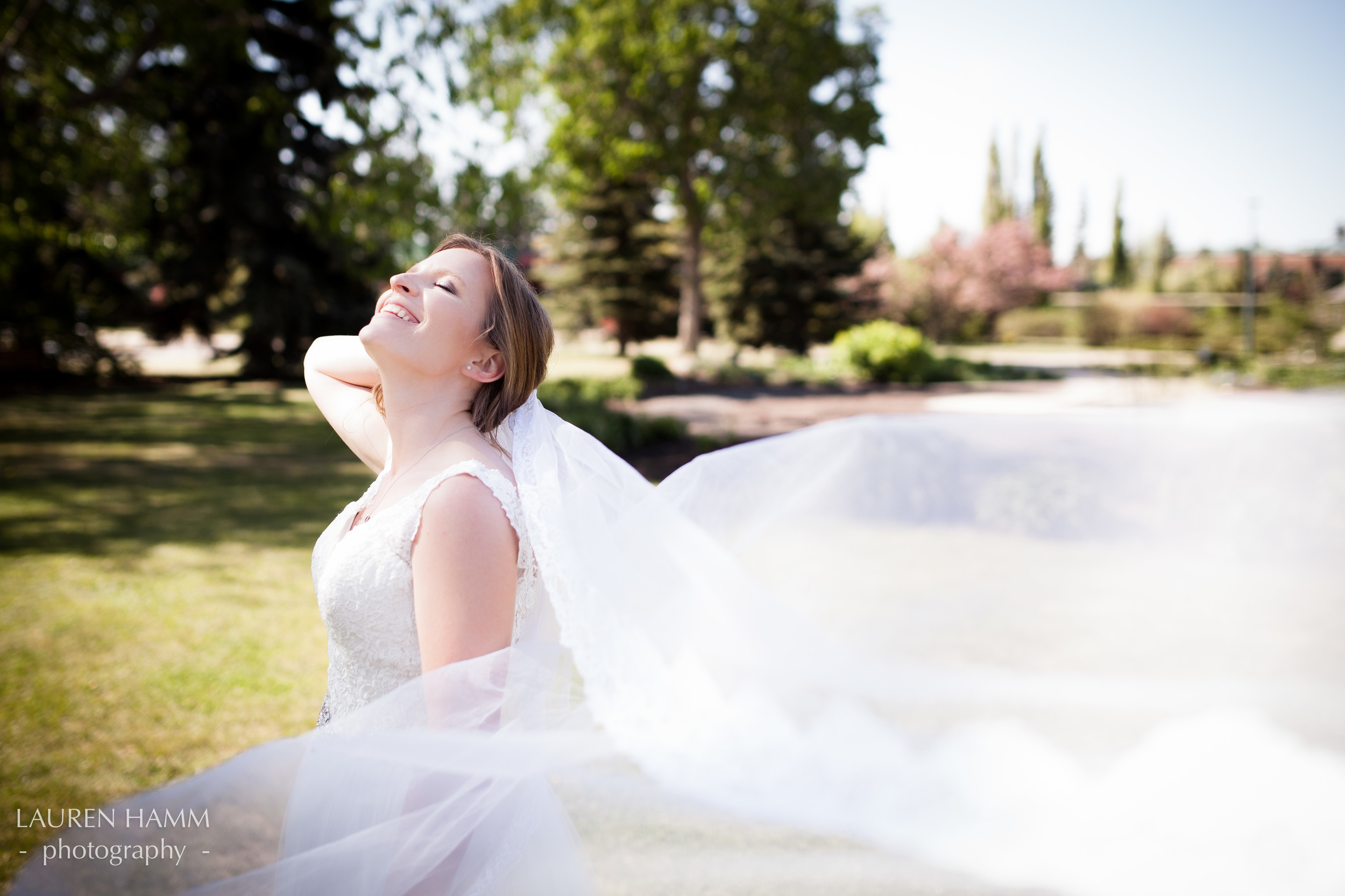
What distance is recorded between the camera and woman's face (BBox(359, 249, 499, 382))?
1.85m

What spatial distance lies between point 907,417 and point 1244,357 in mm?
26744

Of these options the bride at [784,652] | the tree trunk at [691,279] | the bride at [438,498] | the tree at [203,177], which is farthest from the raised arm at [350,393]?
Result: the tree trunk at [691,279]

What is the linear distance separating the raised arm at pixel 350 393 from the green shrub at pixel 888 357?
69.4 feet

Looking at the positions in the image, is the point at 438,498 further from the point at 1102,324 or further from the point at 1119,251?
the point at 1119,251

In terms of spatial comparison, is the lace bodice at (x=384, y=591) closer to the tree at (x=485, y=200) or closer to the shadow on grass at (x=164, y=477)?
the shadow on grass at (x=164, y=477)

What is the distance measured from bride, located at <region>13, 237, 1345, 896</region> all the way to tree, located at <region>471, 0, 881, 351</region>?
72.7ft

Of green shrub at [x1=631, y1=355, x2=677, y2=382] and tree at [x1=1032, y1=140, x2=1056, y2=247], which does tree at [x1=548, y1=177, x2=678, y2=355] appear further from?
tree at [x1=1032, y1=140, x2=1056, y2=247]

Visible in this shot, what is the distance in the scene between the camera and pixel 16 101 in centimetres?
1010

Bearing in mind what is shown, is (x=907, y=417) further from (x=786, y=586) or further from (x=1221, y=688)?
(x=1221, y=688)

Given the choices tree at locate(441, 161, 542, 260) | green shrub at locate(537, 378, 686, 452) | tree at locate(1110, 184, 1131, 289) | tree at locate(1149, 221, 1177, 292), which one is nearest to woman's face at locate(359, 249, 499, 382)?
green shrub at locate(537, 378, 686, 452)

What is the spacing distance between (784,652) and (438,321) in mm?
1681

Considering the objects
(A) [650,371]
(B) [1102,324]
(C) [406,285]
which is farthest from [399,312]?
(B) [1102,324]

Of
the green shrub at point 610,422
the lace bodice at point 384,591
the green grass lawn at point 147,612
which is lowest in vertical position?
the green grass lawn at point 147,612

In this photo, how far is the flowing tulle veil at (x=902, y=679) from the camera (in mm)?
1625
